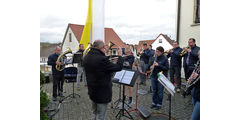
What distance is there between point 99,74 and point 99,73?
0.07 feet

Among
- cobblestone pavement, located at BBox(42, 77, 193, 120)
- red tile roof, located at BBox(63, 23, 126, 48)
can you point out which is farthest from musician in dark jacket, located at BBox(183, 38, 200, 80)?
red tile roof, located at BBox(63, 23, 126, 48)

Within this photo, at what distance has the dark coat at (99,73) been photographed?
2541mm

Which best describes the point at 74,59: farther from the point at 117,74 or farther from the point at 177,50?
the point at 177,50

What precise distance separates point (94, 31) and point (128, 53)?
1.78 metres

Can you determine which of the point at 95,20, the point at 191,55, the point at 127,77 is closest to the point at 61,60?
the point at 95,20

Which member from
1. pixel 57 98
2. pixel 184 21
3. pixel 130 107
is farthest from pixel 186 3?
pixel 57 98

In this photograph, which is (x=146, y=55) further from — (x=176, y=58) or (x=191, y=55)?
(x=191, y=55)

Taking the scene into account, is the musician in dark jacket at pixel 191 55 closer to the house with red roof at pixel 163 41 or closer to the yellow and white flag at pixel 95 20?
the yellow and white flag at pixel 95 20

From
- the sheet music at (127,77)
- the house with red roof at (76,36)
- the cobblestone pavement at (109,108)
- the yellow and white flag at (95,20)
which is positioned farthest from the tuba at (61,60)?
the house with red roof at (76,36)

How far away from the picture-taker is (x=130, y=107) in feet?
14.8

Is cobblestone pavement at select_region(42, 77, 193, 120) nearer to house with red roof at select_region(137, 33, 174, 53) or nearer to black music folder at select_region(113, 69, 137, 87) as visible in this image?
black music folder at select_region(113, 69, 137, 87)

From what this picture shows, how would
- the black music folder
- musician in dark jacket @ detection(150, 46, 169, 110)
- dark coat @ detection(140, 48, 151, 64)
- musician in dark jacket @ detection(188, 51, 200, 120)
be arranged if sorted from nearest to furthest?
musician in dark jacket @ detection(188, 51, 200, 120)
the black music folder
musician in dark jacket @ detection(150, 46, 169, 110)
dark coat @ detection(140, 48, 151, 64)

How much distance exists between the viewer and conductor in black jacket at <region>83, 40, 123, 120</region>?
2545mm

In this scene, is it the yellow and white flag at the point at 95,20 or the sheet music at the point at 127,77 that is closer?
the sheet music at the point at 127,77
